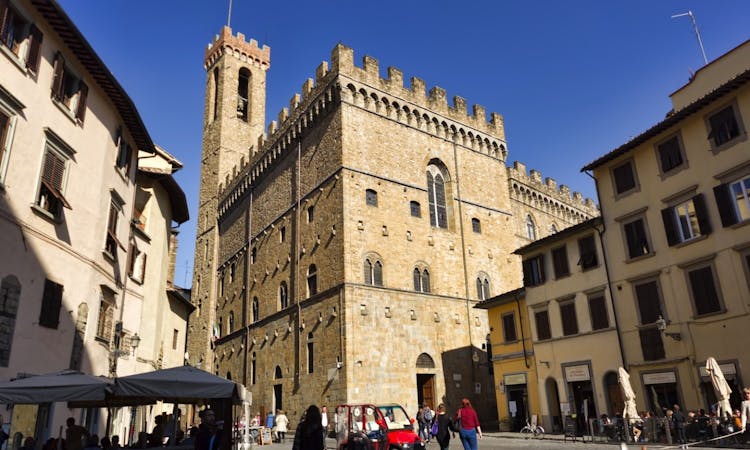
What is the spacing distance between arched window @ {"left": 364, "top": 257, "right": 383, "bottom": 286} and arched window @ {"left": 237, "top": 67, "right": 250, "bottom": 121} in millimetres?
25878

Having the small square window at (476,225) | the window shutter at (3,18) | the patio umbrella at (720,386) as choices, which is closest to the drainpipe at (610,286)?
the patio umbrella at (720,386)

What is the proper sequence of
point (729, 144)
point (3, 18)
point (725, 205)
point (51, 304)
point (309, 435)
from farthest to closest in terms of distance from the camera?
point (729, 144) → point (725, 205) → point (51, 304) → point (3, 18) → point (309, 435)

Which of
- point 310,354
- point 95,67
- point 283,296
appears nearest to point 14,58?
point 95,67

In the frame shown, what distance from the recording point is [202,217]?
4584 centimetres

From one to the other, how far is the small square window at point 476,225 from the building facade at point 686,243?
10.9 metres

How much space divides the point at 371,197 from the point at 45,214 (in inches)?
672

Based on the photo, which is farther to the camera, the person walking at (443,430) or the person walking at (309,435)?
the person walking at (443,430)

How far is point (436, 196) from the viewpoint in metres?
30.9

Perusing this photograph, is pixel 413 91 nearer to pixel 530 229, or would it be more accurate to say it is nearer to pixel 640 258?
pixel 530 229

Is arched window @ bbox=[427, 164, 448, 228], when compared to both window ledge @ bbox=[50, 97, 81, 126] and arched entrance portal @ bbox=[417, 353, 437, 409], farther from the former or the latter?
window ledge @ bbox=[50, 97, 81, 126]

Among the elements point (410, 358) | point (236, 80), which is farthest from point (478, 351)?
point (236, 80)

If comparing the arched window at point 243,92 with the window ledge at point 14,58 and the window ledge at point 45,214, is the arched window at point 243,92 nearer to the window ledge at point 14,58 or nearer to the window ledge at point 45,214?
the window ledge at point 45,214

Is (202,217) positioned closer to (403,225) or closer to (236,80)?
(236,80)

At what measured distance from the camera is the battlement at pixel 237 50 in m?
48.4
